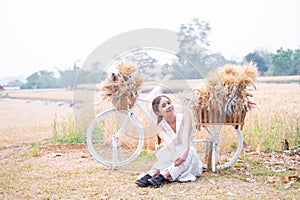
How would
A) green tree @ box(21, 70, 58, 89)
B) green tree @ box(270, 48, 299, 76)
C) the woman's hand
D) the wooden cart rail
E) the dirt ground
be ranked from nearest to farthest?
1. the dirt ground
2. the woman's hand
3. the wooden cart rail
4. green tree @ box(21, 70, 58, 89)
5. green tree @ box(270, 48, 299, 76)

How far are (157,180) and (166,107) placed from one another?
51 cm

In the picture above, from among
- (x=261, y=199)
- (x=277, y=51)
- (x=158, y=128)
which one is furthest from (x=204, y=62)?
(x=261, y=199)

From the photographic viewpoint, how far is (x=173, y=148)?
2928mm

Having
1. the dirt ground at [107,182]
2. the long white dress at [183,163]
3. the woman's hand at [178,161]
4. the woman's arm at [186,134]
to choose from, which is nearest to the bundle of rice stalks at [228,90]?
the woman's arm at [186,134]

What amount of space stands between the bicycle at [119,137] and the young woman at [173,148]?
0.35ft

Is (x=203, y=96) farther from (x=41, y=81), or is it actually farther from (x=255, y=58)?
(x=41, y=81)

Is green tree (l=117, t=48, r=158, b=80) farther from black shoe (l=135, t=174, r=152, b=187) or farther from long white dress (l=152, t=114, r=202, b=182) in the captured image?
black shoe (l=135, t=174, r=152, b=187)

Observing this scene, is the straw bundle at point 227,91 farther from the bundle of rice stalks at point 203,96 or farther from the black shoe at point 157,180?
the black shoe at point 157,180

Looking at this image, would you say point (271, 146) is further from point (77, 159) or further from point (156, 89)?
point (77, 159)

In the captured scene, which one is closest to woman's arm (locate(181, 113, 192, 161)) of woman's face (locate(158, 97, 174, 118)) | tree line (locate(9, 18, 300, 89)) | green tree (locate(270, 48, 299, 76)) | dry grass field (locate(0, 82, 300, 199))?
woman's face (locate(158, 97, 174, 118))

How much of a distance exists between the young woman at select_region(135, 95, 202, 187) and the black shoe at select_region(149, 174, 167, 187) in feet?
0.06

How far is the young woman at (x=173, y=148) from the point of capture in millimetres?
2855

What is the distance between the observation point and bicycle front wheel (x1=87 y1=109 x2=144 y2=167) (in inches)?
124

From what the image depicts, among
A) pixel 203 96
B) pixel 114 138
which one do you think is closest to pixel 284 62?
pixel 203 96
